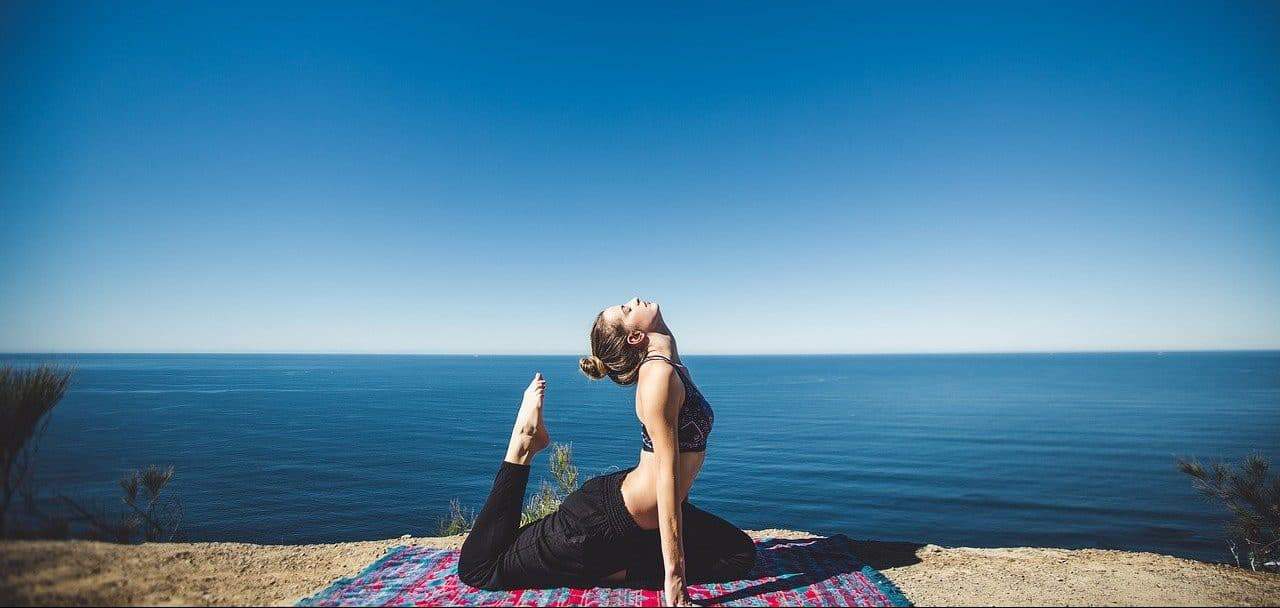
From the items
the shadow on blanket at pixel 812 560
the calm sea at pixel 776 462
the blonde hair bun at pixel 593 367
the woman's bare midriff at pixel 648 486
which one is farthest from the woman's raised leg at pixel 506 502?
the calm sea at pixel 776 462

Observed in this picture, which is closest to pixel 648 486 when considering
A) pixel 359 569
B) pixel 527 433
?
pixel 527 433

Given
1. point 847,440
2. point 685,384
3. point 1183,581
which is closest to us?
point 685,384

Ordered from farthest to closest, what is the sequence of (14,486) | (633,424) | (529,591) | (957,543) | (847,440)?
(633,424) < (847,440) < (957,543) < (529,591) < (14,486)

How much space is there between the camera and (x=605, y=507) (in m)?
3.80

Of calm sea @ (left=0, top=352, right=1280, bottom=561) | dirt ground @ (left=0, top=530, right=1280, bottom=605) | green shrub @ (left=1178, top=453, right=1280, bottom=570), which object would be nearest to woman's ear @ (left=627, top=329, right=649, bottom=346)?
dirt ground @ (left=0, top=530, right=1280, bottom=605)

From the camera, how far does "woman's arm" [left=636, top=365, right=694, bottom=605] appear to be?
3.36 metres

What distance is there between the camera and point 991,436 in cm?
3334

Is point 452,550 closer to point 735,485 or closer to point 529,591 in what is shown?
point 529,591

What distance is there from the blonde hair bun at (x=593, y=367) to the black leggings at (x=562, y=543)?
714 millimetres

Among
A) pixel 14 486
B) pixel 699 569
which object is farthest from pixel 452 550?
pixel 14 486

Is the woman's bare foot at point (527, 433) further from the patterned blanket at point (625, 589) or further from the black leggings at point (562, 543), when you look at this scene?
the patterned blanket at point (625, 589)

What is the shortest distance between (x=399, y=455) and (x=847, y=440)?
2489cm

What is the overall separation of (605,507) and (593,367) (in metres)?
0.95

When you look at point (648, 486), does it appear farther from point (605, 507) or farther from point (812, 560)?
point (812, 560)
